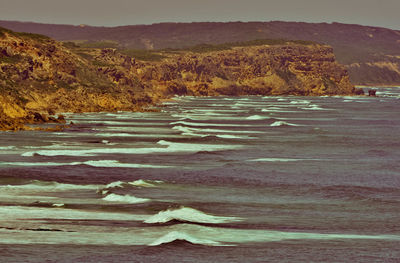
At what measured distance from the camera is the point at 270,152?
212ft

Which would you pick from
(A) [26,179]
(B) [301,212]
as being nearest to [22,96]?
(A) [26,179]

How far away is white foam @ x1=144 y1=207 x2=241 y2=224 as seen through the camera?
31.6 m

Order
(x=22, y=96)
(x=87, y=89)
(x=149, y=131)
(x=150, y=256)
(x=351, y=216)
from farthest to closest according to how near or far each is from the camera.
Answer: (x=87, y=89)
(x=22, y=96)
(x=149, y=131)
(x=351, y=216)
(x=150, y=256)

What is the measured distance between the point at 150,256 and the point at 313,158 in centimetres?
3676

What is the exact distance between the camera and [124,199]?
3775cm

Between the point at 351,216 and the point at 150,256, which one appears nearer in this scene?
the point at 150,256

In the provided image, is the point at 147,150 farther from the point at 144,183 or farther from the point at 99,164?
the point at 144,183

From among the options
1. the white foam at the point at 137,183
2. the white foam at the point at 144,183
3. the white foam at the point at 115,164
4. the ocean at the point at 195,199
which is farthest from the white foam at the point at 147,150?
the white foam at the point at 137,183

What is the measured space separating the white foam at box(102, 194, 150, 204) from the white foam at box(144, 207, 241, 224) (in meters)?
4.42

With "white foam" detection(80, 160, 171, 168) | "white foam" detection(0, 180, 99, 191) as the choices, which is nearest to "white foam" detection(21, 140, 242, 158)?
"white foam" detection(80, 160, 171, 168)

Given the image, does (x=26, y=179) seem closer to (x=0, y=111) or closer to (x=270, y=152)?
(x=270, y=152)

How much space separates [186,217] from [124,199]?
6.38 metres

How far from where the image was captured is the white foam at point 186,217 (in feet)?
104

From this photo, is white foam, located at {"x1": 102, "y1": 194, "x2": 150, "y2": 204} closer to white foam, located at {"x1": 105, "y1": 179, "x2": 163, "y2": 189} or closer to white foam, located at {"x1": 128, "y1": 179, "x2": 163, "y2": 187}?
white foam, located at {"x1": 105, "y1": 179, "x2": 163, "y2": 189}
